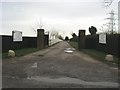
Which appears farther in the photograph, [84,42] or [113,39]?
[84,42]

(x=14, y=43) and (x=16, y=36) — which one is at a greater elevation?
(x=16, y=36)

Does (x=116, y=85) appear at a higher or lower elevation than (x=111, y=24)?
lower

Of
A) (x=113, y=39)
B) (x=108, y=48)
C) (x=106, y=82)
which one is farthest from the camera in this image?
(x=108, y=48)

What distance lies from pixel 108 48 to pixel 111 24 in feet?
69.9

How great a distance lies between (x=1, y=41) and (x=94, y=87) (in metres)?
20.2

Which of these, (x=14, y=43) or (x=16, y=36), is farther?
(x=16, y=36)

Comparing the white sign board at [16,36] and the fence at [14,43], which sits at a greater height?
the white sign board at [16,36]

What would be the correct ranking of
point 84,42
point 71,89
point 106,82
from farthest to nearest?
point 84,42 < point 106,82 < point 71,89

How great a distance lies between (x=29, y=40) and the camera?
146 ft

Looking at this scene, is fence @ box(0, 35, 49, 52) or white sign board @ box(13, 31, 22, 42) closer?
fence @ box(0, 35, 49, 52)

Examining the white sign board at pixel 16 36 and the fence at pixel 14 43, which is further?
the white sign board at pixel 16 36

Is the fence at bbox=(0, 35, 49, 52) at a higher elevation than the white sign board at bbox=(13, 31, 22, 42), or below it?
below

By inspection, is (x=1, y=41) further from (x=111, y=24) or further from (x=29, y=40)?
(x=111, y=24)

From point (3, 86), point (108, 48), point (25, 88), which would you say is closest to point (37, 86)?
point (25, 88)
